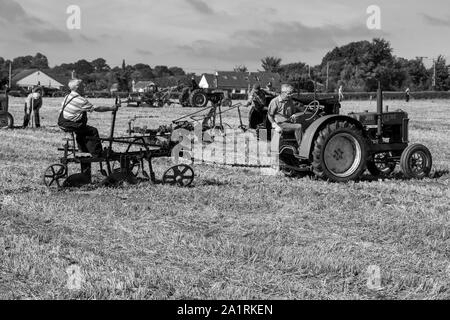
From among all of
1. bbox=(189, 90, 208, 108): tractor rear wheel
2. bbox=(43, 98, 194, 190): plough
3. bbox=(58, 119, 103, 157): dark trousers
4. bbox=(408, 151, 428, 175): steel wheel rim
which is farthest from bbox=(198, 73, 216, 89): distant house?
bbox=(58, 119, 103, 157): dark trousers

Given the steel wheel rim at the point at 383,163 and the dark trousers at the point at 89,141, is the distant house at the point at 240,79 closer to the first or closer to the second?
the steel wheel rim at the point at 383,163

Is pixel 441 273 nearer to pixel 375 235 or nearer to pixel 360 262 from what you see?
pixel 360 262

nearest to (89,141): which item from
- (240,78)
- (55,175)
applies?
(55,175)

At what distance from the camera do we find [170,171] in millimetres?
8836

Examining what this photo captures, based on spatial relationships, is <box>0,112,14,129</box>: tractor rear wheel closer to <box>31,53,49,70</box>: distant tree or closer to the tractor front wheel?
the tractor front wheel

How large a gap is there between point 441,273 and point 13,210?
444 centimetres

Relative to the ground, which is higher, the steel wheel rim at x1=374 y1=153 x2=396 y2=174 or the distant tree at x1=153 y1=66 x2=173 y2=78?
the distant tree at x1=153 y1=66 x2=173 y2=78

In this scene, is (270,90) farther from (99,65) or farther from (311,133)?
(99,65)

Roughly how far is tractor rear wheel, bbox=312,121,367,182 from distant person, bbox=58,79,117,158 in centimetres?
293

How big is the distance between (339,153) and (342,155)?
70 mm

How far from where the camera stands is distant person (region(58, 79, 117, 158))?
8.38 meters

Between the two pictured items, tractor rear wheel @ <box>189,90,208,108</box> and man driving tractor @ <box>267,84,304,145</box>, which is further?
tractor rear wheel @ <box>189,90,208,108</box>
